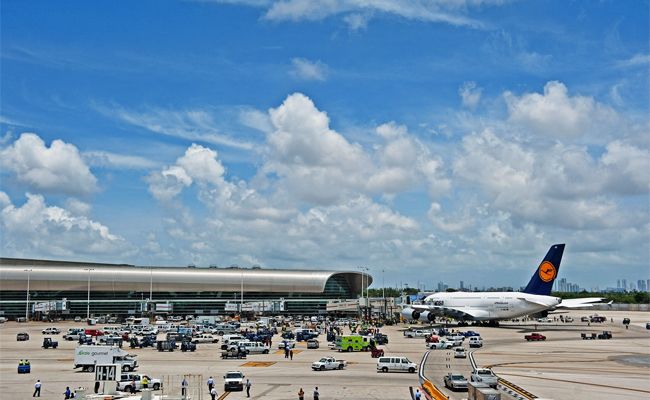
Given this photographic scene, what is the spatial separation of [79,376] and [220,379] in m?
12.0

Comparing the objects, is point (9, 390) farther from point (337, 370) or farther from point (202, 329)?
point (202, 329)

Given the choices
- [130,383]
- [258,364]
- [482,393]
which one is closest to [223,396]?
[130,383]

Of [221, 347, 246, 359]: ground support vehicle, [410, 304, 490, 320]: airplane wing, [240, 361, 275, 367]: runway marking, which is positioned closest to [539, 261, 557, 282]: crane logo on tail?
[410, 304, 490, 320]: airplane wing

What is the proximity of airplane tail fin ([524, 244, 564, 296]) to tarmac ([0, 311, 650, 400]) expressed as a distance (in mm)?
22633

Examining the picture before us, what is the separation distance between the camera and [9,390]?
49.7 m

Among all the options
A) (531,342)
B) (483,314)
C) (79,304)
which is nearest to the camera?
(531,342)

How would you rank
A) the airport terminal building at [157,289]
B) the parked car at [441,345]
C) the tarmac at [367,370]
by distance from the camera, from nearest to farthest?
the tarmac at [367,370], the parked car at [441,345], the airport terminal building at [157,289]

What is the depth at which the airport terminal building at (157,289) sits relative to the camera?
17688cm

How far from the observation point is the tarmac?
47.7 meters

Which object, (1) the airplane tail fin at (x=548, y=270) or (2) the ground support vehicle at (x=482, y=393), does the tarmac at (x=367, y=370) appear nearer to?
(2) the ground support vehicle at (x=482, y=393)

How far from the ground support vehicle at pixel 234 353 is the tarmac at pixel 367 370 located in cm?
150

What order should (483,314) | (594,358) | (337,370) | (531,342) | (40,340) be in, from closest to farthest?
1. (337,370)
2. (594,358)
3. (531,342)
4. (40,340)
5. (483,314)

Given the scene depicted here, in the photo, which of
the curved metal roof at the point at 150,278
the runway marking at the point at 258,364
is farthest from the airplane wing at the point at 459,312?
the curved metal roof at the point at 150,278

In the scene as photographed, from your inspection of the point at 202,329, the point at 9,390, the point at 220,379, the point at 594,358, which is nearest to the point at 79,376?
the point at 9,390
